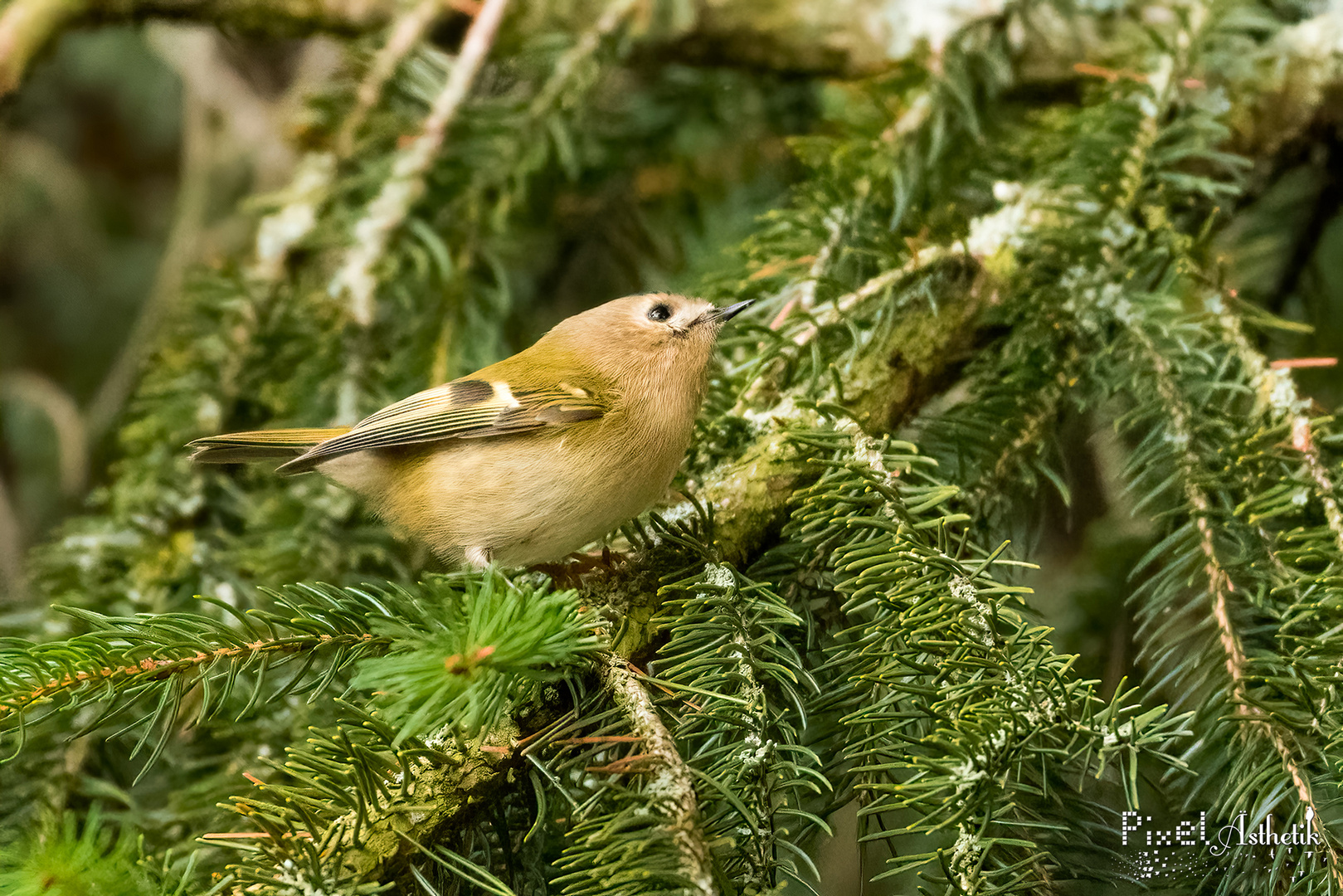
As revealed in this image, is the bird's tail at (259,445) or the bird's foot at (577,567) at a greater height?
the bird's tail at (259,445)

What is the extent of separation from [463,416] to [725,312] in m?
0.50

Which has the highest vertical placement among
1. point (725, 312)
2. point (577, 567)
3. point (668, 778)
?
point (725, 312)

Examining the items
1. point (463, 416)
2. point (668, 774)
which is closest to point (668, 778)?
point (668, 774)

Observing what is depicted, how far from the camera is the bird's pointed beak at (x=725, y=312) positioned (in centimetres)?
164

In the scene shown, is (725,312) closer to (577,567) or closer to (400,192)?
(577,567)

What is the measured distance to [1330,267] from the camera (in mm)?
2459

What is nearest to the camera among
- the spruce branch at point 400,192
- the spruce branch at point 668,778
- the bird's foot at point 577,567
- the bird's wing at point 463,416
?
the spruce branch at point 668,778

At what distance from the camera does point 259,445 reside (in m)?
1.61

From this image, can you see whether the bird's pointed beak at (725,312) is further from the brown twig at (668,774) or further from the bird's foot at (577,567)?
the brown twig at (668,774)

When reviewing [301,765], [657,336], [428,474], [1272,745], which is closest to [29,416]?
[428,474]

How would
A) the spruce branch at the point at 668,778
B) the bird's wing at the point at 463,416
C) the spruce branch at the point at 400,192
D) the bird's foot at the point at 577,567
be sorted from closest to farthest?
the spruce branch at the point at 668,778
the bird's foot at the point at 577,567
the bird's wing at the point at 463,416
the spruce branch at the point at 400,192

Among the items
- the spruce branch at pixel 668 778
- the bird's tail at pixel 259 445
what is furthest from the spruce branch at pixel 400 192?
the spruce branch at pixel 668 778

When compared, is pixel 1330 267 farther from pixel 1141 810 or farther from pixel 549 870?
pixel 549 870

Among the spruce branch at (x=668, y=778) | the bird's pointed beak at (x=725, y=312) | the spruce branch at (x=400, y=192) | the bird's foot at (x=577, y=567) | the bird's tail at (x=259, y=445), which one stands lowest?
the bird's foot at (x=577, y=567)
